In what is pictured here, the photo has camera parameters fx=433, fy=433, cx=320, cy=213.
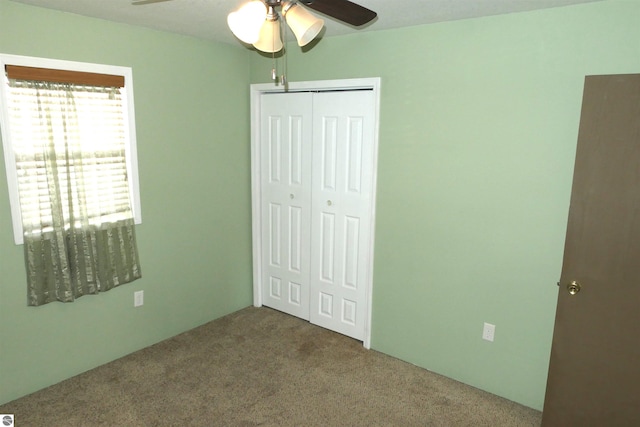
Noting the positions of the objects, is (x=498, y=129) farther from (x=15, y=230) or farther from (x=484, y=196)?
(x=15, y=230)

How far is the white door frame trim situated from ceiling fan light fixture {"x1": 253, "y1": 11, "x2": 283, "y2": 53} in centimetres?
118

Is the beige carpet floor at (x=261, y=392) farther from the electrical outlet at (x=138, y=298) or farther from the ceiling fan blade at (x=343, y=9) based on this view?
the ceiling fan blade at (x=343, y=9)

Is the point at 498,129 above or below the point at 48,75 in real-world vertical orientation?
below

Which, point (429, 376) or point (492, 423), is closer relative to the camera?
point (492, 423)

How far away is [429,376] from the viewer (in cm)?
294

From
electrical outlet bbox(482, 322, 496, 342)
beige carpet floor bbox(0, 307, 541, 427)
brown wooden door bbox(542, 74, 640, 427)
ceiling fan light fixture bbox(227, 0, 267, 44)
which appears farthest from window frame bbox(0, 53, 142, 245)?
brown wooden door bbox(542, 74, 640, 427)

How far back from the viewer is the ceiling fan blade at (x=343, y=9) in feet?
5.02

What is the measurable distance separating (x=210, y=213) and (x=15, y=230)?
1351 millimetres

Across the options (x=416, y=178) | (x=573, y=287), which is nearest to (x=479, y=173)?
(x=416, y=178)

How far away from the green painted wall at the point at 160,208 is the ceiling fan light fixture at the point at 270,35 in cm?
142

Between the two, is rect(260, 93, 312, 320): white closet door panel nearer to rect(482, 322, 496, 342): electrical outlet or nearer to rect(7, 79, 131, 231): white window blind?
rect(7, 79, 131, 231): white window blind

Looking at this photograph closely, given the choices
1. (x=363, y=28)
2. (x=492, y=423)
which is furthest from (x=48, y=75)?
(x=492, y=423)

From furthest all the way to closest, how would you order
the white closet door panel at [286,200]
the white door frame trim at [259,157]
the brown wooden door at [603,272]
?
the white closet door panel at [286,200] < the white door frame trim at [259,157] < the brown wooden door at [603,272]

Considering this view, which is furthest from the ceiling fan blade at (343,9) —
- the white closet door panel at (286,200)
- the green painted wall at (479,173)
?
→ the white closet door panel at (286,200)
